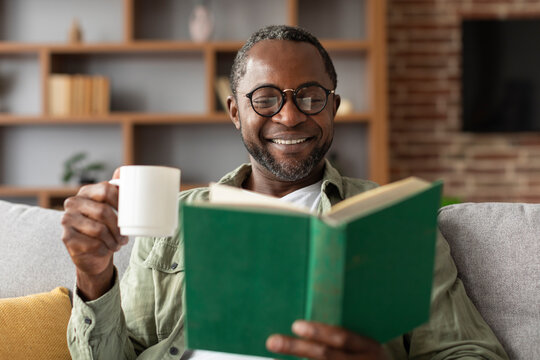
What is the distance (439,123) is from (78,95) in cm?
215

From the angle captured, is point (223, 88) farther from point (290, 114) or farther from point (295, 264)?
point (295, 264)

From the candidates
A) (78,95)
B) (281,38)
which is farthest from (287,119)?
(78,95)

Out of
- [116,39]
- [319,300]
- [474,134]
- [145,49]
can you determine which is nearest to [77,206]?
[319,300]

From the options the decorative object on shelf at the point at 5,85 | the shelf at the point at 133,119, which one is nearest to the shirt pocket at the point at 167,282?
the shelf at the point at 133,119

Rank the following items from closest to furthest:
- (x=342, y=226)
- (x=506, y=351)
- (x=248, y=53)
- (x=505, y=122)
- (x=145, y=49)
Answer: (x=342, y=226)
(x=506, y=351)
(x=248, y=53)
(x=145, y=49)
(x=505, y=122)

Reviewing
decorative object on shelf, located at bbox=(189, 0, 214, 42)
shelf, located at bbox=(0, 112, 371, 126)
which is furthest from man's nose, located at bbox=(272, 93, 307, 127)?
decorative object on shelf, located at bbox=(189, 0, 214, 42)

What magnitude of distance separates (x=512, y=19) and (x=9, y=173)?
317 cm

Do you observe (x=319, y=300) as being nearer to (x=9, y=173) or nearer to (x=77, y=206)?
(x=77, y=206)

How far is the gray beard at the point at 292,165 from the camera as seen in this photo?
140cm

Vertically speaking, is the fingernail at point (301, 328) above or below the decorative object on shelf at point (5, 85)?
below

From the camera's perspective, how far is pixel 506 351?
1269 millimetres

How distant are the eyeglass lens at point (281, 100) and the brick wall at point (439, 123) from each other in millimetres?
2408

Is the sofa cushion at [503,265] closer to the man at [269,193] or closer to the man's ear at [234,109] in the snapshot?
the man at [269,193]

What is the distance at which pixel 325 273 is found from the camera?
75 cm
